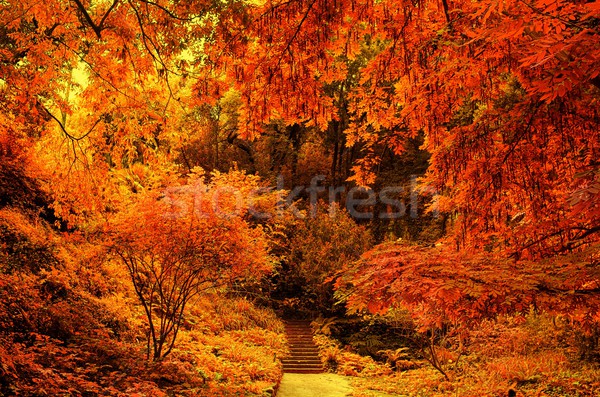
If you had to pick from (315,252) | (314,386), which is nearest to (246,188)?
(314,386)

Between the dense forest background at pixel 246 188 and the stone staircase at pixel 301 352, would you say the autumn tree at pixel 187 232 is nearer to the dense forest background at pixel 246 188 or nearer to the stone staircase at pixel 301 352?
the dense forest background at pixel 246 188

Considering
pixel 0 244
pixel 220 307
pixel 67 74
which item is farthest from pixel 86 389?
pixel 220 307

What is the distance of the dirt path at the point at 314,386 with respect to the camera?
9.61 meters

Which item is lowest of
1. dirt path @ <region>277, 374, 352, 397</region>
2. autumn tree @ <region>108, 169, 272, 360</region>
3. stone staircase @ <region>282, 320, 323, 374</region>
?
dirt path @ <region>277, 374, 352, 397</region>

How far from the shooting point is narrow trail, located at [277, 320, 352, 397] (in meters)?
9.81

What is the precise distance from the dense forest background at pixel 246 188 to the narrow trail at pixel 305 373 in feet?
1.81

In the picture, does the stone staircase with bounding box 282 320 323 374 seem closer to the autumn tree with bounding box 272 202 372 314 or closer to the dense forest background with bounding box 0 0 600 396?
the dense forest background with bounding box 0 0 600 396

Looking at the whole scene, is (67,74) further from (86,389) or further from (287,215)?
(287,215)

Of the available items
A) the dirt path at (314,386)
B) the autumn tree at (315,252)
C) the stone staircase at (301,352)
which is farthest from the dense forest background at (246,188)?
the autumn tree at (315,252)

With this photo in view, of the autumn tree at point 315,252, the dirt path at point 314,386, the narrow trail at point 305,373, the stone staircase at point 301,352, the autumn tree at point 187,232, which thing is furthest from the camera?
the autumn tree at point 315,252

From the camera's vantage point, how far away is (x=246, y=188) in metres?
9.46

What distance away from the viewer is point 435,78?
4125mm

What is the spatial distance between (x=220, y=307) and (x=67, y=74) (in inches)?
351

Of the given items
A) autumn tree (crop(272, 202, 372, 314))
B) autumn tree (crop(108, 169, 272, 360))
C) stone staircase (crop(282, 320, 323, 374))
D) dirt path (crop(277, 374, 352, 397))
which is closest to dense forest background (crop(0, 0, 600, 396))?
autumn tree (crop(108, 169, 272, 360))
